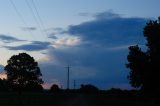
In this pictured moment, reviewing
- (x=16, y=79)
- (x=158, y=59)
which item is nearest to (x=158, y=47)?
(x=158, y=59)

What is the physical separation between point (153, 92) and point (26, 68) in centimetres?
4599

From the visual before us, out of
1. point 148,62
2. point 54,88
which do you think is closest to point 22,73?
point 148,62

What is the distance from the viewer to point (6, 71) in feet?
380

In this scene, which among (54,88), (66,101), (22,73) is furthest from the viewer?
(54,88)

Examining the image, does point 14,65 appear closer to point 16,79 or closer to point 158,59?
point 16,79

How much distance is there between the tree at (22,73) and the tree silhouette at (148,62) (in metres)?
39.0

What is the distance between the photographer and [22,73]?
377ft

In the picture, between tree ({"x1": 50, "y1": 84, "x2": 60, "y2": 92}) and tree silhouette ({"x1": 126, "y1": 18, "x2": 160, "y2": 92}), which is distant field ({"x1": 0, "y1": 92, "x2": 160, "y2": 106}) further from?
tree ({"x1": 50, "y1": 84, "x2": 60, "y2": 92})

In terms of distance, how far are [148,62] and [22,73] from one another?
46460mm

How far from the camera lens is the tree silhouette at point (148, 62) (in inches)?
2977

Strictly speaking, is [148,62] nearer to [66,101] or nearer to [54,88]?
[66,101]

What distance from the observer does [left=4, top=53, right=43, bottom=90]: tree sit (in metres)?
114

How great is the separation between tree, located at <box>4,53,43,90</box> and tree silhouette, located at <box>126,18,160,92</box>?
38986 mm

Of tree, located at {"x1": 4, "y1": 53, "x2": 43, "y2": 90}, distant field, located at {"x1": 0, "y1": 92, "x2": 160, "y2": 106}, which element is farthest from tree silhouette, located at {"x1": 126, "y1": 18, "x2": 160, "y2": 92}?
tree, located at {"x1": 4, "y1": 53, "x2": 43, "y2": 90}
